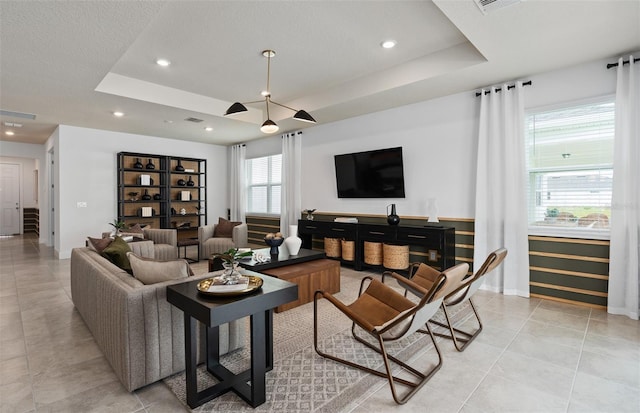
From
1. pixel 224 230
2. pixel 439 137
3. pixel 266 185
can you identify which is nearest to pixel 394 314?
pixel 439 137

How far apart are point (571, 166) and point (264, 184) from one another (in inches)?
232

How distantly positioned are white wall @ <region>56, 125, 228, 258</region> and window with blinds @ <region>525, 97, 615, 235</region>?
7.36 m

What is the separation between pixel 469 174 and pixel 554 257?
141cm

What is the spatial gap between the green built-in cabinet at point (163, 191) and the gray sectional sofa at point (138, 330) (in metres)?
5.18

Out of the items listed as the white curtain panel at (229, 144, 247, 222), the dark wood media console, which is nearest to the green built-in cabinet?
the white curtain panel at (229, 144, 247, 222)

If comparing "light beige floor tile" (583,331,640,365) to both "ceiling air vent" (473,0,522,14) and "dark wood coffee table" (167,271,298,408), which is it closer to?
"dark wood coffee table" (167,271,298,408)

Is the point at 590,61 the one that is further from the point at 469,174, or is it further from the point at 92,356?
the point at 92,356

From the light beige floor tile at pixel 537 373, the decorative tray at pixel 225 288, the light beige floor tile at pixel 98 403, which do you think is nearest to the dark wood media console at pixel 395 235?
the light beige floor tile at pixel 537 373

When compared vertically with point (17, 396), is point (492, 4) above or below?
above

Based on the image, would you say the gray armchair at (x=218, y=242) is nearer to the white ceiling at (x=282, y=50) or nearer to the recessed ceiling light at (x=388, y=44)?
the white ceiling at (x=282, y=50)

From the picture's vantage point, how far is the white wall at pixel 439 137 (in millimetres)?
3727

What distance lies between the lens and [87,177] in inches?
261

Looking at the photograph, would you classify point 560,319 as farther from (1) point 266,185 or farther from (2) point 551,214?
(1) point 266,185

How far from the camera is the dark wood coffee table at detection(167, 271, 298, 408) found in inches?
68.8
